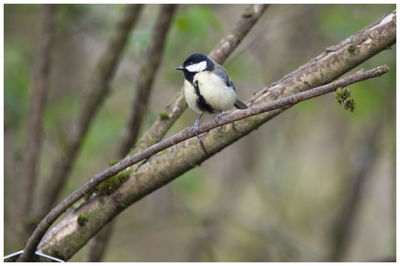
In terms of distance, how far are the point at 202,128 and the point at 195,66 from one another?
46cm

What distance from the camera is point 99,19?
11.4 feet

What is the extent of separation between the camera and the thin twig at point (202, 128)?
1354 mm

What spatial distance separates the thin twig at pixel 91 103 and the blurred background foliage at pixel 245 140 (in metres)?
0.11

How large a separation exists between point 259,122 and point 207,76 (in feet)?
0.91

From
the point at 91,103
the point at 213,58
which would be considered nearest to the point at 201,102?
the point at 213,58

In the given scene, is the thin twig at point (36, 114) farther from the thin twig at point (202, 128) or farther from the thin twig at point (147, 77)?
the thin twig at point (202, 128)

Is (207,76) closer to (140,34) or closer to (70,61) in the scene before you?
(140,34)

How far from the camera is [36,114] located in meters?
2.94

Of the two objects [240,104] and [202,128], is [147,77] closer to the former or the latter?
[240,104]

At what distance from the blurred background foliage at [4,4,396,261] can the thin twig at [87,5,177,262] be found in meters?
0.19

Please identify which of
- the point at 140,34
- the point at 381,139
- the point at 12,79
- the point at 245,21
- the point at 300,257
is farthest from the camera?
the point at 381,139

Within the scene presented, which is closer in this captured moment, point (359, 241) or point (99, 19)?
point (99, 19)

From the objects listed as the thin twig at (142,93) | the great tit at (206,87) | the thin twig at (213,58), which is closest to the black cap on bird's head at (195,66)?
the great tit at (206,87)

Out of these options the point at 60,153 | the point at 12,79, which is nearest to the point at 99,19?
the point at 12,79
